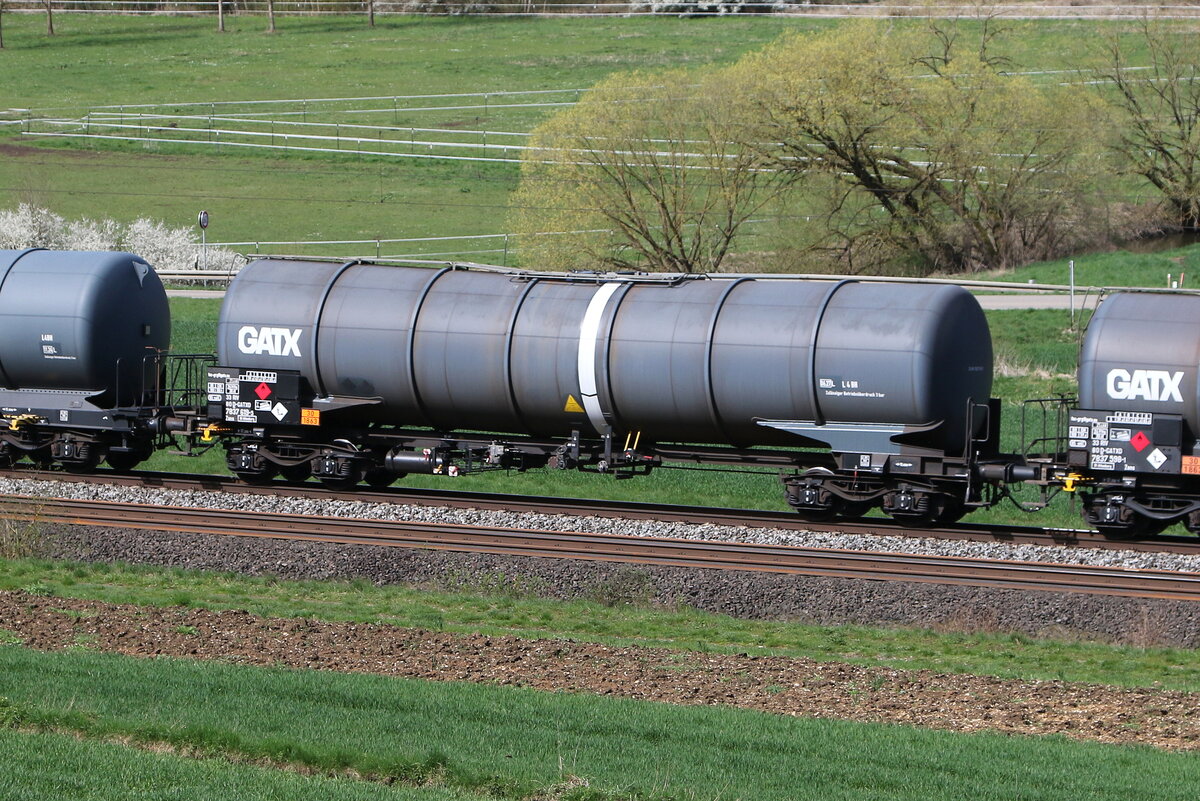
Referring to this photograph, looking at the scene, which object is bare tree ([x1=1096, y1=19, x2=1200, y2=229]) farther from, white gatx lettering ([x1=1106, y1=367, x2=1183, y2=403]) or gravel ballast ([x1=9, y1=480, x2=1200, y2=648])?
gravel ballast ([x1=9, y1=480, x2=1200, y2=648])

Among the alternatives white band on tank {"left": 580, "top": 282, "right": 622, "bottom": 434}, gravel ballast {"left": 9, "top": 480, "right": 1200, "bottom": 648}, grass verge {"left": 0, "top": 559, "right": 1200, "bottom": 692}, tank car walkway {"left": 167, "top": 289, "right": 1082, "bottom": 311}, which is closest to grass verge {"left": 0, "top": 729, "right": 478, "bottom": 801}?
grass verge {"left": 0, "top": 559, "right": 1200, "bottom": 692}

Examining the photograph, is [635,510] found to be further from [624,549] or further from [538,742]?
[538,742]

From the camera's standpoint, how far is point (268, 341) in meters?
24.3

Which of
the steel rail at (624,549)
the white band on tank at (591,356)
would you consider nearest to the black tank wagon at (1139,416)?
the steel rail at (624,549)

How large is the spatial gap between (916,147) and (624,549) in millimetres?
38533

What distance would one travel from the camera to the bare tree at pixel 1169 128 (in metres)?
59.0

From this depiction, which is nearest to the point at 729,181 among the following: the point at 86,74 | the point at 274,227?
the point at 274,227

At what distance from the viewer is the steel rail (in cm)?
1839

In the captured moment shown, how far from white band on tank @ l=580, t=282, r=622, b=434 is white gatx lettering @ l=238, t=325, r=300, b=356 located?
17.1 feet

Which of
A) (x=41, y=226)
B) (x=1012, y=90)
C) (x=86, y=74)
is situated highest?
(x=86, y=74)

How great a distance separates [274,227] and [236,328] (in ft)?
132

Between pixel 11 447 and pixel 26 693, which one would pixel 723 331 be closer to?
pixel 26 693

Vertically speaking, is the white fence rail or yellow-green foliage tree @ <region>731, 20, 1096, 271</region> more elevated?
the white fence rail

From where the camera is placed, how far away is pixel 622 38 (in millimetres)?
94062
